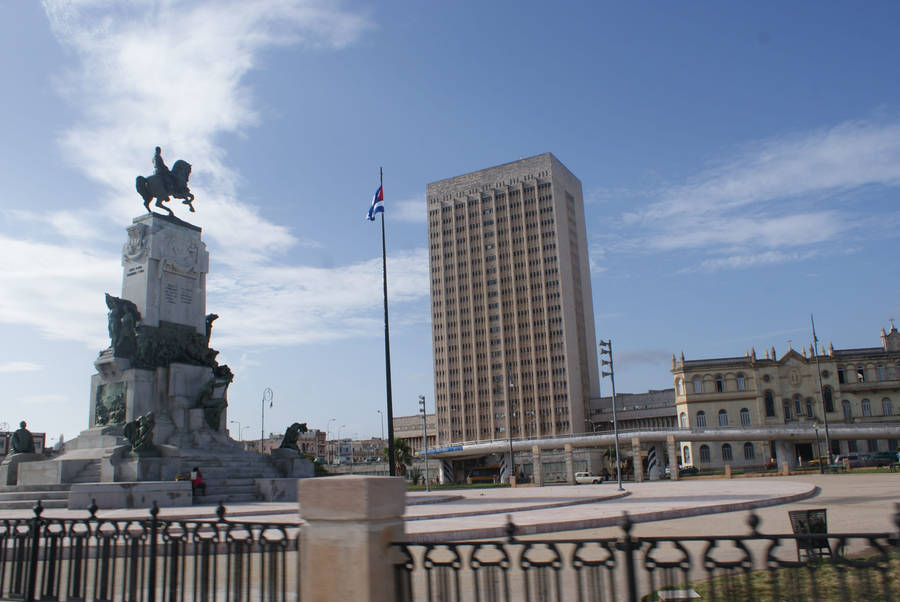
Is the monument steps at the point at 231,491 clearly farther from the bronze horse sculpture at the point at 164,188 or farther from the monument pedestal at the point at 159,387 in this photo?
the bronze horse sculpture at the point at 164,188

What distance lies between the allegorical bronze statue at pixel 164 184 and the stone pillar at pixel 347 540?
26.9 metres

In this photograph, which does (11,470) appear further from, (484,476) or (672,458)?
(484,476)

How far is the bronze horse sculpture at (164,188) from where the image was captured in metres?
29.0

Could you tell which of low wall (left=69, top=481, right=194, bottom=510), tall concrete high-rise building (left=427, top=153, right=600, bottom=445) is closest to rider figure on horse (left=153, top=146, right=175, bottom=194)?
low wall (left=69, top=481, right=194, bottom=510)

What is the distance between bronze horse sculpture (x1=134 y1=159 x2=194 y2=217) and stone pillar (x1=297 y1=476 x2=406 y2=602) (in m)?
26.9

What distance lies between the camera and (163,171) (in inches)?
1168

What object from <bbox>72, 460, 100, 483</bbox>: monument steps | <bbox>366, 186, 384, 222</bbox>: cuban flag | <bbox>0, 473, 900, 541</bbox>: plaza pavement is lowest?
<bbox>0, 473, 900, 541</bbox>: plaza pavement

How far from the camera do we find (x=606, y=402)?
350ft

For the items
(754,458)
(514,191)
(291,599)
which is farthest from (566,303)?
(291,599)

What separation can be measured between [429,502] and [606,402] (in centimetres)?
8640

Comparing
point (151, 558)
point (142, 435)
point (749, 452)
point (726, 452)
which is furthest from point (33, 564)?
point (749, 452)

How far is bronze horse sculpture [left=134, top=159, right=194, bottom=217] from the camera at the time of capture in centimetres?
2905

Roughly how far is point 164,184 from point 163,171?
0.63 metres

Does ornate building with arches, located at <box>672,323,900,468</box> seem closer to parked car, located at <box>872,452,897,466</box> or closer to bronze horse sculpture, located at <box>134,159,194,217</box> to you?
parked car, located at <box>872,452,897,466</box>
